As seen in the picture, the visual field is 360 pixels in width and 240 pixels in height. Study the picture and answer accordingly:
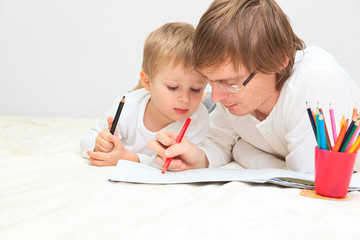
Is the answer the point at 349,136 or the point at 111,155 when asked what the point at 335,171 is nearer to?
the point at 349,136

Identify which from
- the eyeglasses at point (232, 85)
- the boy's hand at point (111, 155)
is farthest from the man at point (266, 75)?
the boy's hand at point (111, 155)

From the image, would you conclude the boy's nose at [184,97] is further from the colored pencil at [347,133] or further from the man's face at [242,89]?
the colored pencil at [347,133]

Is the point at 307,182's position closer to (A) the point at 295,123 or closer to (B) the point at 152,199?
(A) the point at 295,123

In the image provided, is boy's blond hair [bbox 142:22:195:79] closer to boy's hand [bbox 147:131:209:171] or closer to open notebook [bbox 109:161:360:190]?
boy's hand [bbox 147:131:209:171]

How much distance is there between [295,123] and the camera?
3.95 ft

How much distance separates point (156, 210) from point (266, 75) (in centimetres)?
55

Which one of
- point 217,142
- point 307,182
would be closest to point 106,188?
point 307,182

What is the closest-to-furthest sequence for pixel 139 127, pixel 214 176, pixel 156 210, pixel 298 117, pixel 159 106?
pixel 156 210, pixel 214 176, pixel 298 117, pixel 159 106, pixel 139 127

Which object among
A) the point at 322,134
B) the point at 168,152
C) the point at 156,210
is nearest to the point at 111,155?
the point at 168,152

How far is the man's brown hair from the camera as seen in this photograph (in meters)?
1.12

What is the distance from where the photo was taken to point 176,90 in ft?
4.74

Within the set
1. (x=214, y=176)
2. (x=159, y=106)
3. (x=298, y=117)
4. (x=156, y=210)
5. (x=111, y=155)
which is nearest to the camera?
(x=156, y=210)

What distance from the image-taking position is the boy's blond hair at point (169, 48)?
4.67 ft

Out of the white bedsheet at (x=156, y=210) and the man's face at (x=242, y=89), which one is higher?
the man's face at (x=242, y=89)
